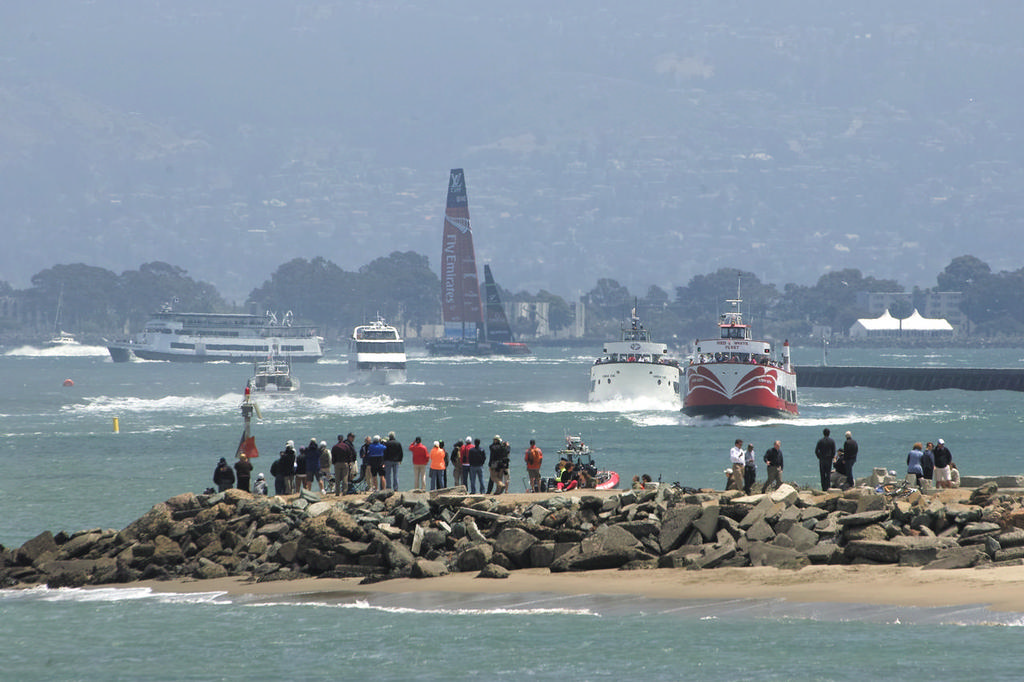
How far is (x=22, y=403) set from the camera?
393ft

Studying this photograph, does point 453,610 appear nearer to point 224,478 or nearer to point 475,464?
point 475,464

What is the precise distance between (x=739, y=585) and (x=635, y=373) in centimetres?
6672

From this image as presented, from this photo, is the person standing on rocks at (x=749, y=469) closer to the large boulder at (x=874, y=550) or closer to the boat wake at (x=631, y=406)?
the large boulder at (x=874, y=550)

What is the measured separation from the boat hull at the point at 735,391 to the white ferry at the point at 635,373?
42.0ft

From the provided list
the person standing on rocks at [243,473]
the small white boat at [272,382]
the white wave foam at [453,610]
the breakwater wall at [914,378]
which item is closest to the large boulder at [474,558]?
the white wave foam at [453,610]

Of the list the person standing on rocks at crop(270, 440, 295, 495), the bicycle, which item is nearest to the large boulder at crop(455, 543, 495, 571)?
the person standing on rocks at crop(270, 440, 295, 495)

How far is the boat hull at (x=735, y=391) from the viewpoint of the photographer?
7781 centimetres

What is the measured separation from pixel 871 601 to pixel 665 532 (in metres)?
4.99

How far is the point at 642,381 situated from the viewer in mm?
93625

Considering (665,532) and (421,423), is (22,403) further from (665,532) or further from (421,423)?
(665,532)

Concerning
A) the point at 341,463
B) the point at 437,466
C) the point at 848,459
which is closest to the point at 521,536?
the point at 437,466

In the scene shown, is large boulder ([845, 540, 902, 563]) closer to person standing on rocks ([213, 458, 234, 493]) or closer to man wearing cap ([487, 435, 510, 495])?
man wearing cap ([487, 435, 510, 495])

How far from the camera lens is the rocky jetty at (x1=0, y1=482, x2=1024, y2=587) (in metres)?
28.3

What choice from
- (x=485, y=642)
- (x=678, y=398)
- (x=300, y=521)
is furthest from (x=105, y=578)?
(x=678, y=398)
